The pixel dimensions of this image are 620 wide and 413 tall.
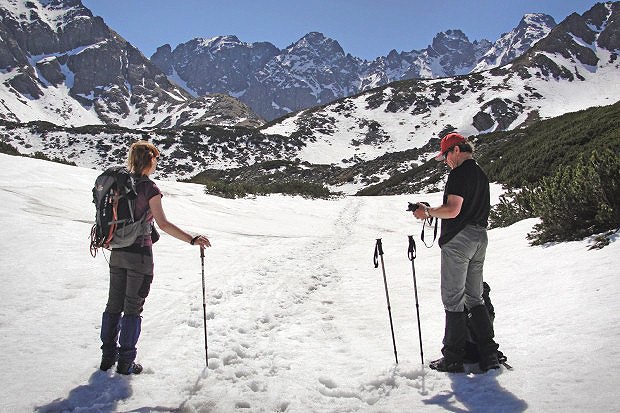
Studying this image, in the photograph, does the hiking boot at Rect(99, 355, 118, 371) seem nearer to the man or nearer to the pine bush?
the man

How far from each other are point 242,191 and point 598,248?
16.7 m

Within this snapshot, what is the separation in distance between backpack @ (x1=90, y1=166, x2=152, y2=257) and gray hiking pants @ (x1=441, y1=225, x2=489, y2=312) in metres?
2.91

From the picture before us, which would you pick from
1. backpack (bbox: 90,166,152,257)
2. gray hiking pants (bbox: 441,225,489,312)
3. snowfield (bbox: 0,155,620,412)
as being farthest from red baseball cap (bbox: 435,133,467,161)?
backpack (bbox: 90,166,152,257)

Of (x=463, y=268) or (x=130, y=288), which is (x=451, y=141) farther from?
(x=130, y=288)

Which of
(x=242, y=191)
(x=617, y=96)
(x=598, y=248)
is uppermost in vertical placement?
(x=617, y=96)

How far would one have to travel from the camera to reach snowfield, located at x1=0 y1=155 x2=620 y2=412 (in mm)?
3303

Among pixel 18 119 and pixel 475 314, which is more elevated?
pixel 18 119

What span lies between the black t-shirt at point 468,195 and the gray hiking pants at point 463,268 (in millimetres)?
64

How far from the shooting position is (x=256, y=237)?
12.1 meters

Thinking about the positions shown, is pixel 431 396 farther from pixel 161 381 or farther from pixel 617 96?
pixel 617 96

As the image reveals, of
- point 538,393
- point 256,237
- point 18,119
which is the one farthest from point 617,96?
point 18,119

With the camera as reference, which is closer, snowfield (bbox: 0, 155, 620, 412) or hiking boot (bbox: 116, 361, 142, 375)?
snowfield (bbox: 0, 155, 620, 412)

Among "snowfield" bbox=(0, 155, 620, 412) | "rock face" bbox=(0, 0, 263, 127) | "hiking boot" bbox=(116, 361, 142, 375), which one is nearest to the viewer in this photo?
"snowfield" bbox=(0, 155, 620, 412)

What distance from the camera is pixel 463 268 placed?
3.74 meters
